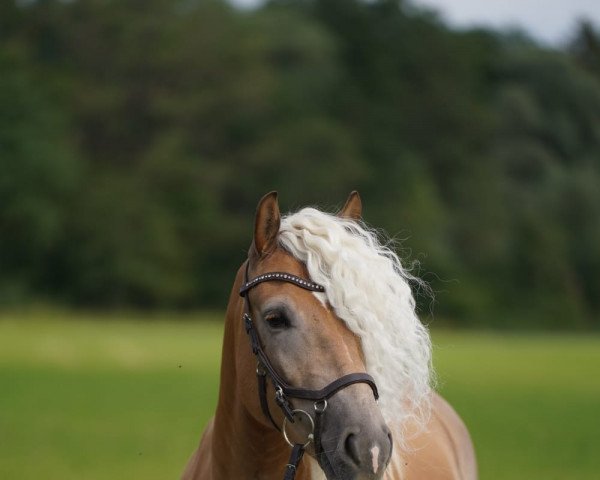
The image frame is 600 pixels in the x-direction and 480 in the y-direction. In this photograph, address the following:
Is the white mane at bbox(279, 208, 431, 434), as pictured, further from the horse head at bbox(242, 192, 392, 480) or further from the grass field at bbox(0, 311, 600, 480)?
the grass field at bbox(0, 311, 600, 480)

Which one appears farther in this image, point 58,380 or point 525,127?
point 525,127

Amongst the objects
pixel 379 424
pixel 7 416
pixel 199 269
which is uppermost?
pixel 379 424

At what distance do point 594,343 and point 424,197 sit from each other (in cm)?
1595

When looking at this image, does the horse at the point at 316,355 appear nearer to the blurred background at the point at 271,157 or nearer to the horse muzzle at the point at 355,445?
the horse muzzle at the point at 355,445

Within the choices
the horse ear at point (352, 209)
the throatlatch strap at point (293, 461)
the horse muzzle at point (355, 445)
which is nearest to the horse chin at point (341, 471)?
the horse muzzle at point (355, 445)

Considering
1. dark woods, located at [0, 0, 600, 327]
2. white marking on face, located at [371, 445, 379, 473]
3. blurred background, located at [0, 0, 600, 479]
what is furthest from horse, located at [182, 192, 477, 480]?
dark woods, located at [0, 0, 600, 327]

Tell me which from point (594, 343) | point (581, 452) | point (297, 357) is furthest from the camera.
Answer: point (594, 343)

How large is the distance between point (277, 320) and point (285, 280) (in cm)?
15

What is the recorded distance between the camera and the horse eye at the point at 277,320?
3.75 meters

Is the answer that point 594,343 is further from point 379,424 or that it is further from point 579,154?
point 379,424

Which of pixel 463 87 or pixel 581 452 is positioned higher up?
pixel 463 87

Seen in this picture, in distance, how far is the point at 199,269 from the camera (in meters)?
50.7

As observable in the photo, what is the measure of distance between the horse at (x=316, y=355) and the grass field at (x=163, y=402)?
0.86 metres

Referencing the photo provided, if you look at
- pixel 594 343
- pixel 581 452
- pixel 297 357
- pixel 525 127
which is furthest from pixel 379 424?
pixel 525 127
